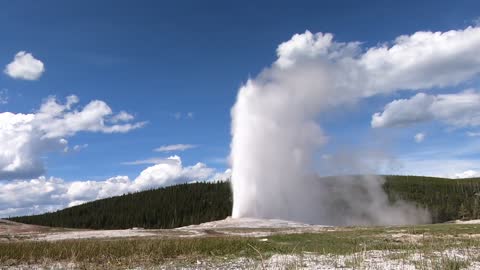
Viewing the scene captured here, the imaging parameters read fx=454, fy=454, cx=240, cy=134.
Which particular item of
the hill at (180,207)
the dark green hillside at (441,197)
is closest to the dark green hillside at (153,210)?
the hill at (180,207)

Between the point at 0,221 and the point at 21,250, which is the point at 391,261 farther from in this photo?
the point at 0,221

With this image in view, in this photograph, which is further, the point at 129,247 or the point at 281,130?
the point at 281,130

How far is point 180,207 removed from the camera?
115688 millimetres

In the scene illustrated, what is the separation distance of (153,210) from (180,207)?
6873 millimetres

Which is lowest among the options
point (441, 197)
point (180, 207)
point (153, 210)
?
point (153, 210)

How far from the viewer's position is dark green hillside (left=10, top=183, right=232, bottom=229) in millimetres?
106325

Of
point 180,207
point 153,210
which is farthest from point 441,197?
point 153,210

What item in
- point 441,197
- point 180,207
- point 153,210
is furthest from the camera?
point 441,197

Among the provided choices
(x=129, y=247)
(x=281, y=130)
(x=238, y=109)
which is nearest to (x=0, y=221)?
(x=238, y=109)

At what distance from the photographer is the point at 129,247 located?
17.6 metres

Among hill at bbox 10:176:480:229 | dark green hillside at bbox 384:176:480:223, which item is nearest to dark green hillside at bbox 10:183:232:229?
hill at bbox 10:176:480:229

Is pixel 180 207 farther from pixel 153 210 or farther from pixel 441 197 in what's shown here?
pixel 441 197

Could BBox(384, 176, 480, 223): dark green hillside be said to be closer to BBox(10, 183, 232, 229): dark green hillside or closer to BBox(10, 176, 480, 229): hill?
BBox(10, 176, 480, 229): hill

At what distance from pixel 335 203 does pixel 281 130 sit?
3728 centimetres
